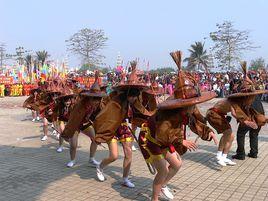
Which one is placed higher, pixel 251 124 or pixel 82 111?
pixel 82 111

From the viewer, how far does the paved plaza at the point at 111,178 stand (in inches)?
239

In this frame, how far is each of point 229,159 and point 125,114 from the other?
10.6 feet

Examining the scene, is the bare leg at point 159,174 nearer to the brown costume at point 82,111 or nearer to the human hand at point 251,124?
the brown costume at point 82,111

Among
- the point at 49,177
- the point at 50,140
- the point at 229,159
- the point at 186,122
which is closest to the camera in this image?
the point at 186,122

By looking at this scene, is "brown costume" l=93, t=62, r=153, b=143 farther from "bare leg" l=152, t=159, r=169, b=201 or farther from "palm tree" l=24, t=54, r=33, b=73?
"palm tree" l=24, t=54, r=33, b=73

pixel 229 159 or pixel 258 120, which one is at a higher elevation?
pixel 258 120

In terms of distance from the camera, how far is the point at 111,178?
23.1 feet

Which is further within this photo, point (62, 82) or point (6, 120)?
point (6, 120)

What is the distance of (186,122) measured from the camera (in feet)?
17.5

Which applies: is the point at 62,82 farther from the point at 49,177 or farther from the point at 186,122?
the point at 186,122

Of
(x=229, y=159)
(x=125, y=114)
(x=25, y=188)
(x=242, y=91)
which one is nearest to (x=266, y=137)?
(x=229, y=159)

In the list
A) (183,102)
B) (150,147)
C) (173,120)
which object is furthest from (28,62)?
(183,102)

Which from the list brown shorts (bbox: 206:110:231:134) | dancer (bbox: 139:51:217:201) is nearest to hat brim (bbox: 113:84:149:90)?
dancer (bbox: 139:51:217:201)

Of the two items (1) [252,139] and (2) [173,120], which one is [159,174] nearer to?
(2) [173,120]
